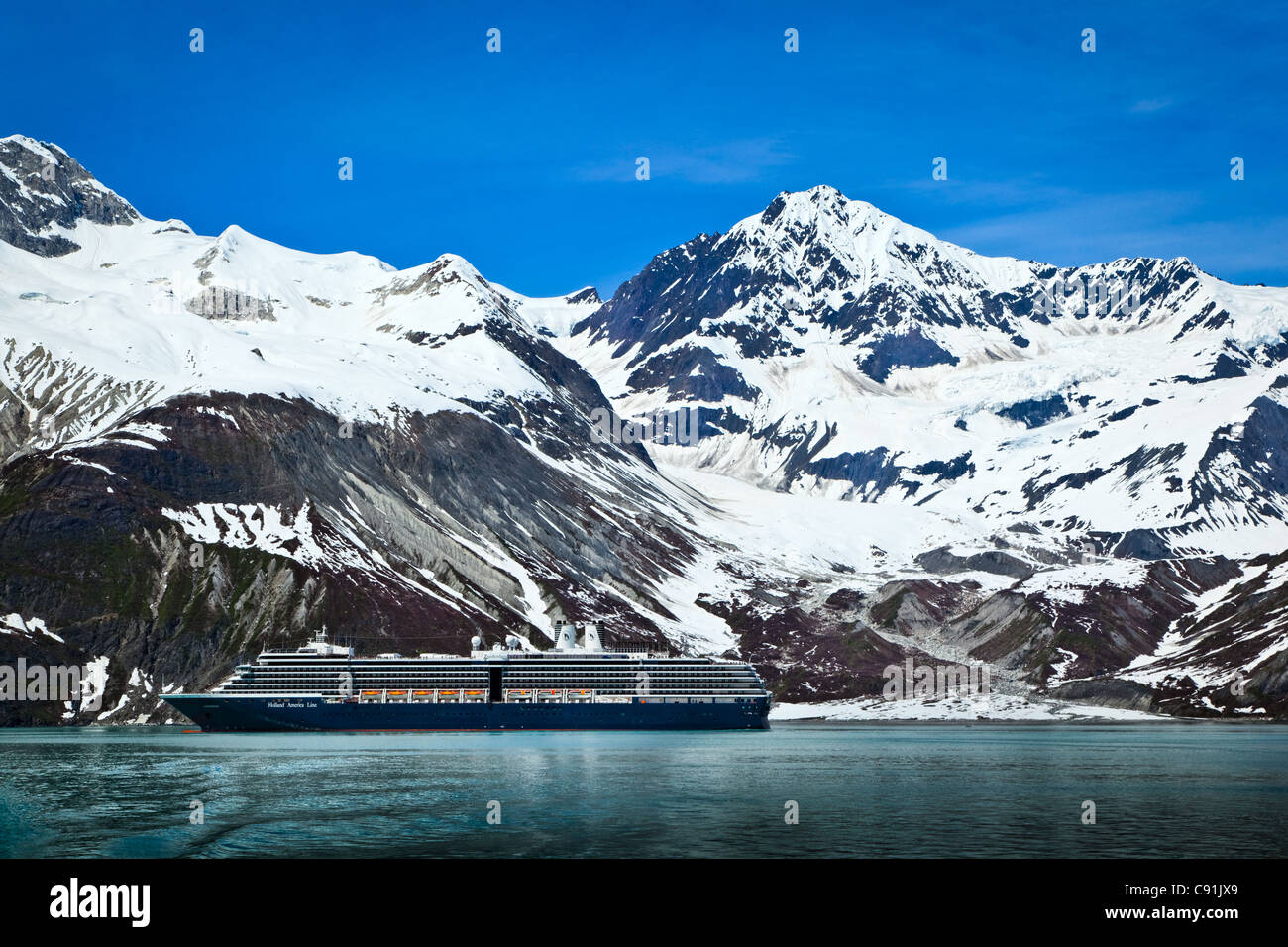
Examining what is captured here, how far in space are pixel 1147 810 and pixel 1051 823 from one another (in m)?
11.8

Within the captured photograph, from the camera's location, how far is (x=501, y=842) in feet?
270

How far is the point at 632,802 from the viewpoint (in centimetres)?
10300

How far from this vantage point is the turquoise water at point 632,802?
81.2 metres

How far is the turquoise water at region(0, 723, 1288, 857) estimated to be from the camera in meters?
81.2
